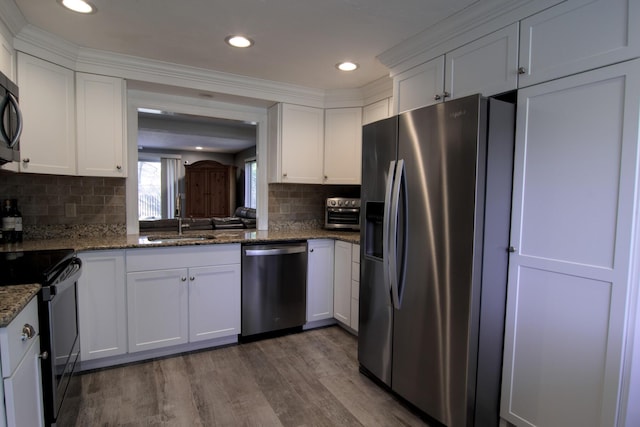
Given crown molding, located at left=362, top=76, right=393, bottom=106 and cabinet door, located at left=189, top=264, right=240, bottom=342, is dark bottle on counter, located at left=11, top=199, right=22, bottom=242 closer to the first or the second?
cabinet door, located at left=189, top=264, right=240, bottom=342

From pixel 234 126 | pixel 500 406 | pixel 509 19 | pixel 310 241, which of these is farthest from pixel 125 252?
pixel 234 126

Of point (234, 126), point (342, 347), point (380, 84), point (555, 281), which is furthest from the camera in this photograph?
point (234, 126)

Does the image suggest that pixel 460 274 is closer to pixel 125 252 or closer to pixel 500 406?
pixel 500 406

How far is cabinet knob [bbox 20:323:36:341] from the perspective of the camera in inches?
50.6

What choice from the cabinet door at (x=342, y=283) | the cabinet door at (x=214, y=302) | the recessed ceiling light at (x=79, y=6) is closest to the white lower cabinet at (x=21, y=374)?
the cabinet door at (x=214, y=302)

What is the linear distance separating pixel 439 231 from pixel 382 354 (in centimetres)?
95

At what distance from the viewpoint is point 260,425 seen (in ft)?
6.43

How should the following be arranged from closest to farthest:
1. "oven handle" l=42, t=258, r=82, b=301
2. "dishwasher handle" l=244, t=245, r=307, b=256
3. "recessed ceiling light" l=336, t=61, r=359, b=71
→ "oven handle" l=42, t=258, r=82, b=301, "recessed ceiling light" l=336, t=61, r=359, b=71, "dishwasher handle" l=244, t=245, r=307, b=256

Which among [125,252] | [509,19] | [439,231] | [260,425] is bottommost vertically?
[260,425]

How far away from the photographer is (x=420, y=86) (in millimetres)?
2350

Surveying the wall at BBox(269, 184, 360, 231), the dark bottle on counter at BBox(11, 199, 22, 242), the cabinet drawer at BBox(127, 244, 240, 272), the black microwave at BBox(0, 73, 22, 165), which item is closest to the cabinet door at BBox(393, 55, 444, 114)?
the wall at BBox(269, 184, 360, 231)

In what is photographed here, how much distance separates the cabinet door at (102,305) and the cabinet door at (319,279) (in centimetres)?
149

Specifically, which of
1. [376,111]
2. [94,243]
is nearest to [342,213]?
[376,111]

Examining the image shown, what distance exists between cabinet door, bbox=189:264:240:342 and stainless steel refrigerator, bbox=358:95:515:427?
134cm
